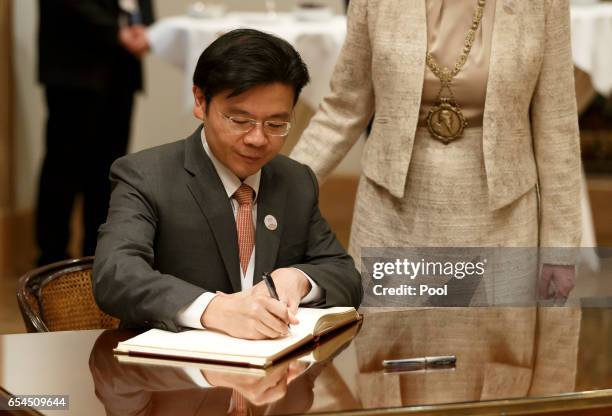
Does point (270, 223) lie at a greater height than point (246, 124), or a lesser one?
lesser

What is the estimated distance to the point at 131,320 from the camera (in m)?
2.40

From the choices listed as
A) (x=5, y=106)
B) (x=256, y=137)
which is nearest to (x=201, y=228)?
(x=256, y=137)

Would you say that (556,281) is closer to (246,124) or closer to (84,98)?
(246,124)

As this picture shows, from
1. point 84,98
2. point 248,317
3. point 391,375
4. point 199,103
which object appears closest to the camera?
point 391,375

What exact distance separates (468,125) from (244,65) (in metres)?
0.82

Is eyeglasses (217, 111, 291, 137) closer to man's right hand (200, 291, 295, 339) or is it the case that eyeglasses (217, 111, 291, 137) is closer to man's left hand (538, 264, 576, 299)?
man's right hand (200, 291, 295, 339)

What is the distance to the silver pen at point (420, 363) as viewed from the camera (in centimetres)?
221

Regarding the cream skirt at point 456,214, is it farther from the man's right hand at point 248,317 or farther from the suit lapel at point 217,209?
the man's right hand at point 248,317

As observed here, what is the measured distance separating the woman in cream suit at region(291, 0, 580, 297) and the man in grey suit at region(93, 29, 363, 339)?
42 centimetres

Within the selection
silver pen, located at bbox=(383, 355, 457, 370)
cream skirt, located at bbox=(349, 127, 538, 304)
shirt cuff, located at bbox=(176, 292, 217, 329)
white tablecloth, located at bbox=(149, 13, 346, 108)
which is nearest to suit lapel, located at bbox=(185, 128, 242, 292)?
shirt cuff, located at bbox=(176, 292, 217, 329)

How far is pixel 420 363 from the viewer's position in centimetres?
223

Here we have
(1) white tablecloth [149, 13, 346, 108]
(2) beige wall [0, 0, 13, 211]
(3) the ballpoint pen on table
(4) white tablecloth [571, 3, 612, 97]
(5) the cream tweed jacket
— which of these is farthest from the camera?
(2) beige wall [0, 0, 13, 211]

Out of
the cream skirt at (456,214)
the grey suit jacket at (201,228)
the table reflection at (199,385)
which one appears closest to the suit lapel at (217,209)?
the grey suit jacket at (201,228)

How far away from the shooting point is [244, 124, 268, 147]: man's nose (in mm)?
2533
